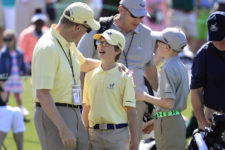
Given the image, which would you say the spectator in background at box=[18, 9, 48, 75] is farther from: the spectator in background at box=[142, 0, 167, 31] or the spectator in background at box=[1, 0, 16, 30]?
the spectator in background at box=[142, 0, 167, 31]

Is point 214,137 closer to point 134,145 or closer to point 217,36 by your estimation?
point 134,145

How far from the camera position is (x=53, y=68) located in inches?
213

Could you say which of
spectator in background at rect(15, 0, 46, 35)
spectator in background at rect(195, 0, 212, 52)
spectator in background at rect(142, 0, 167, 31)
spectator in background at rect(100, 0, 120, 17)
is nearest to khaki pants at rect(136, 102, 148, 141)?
spectator in background at rect(100, 0, 120, 17)

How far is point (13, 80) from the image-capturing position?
12977 millimetres

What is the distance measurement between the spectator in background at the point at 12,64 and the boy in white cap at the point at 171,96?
575 centimetres

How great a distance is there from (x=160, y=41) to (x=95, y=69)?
1.10 m

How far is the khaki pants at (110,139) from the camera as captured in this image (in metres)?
5.96

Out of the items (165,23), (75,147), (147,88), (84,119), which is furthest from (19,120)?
(165,23)

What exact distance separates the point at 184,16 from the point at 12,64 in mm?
7146

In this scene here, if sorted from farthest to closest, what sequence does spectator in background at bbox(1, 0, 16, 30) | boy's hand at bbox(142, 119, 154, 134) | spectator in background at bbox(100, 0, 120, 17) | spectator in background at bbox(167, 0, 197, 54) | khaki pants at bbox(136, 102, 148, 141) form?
1. spectator in background at bbox(167, 0, 197, 54)
2. spectator in background at bbox(1, 0, 16, 30)
3. spectator in background at bbox(100, 0, 120, 17)
4. boy's hand at bbox(142, 119, 154, 134)
5. khaki pants at bbox(136, 102, 148, 141)

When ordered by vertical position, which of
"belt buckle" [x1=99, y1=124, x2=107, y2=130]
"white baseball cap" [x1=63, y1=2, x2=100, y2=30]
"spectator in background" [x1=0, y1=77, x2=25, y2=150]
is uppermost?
"white baseball cap" [x1=63, y1=2, x2=100, y2=30]

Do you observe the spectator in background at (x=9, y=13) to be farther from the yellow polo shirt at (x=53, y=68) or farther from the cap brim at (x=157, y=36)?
the yellow polo shirt at (x=53, y=68)

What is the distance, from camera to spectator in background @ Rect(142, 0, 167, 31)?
727 inches

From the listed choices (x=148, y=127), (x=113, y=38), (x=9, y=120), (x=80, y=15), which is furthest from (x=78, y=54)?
(x=9, y=120)
